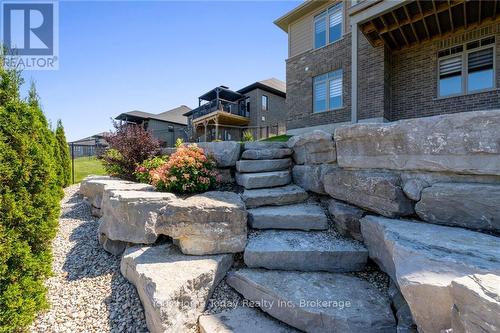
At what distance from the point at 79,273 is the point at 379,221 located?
12.2ft

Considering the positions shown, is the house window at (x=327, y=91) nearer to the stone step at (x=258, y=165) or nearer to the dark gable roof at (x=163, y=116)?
the stone step at (x=258, y=165)

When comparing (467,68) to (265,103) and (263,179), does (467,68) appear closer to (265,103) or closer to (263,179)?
(263,179)

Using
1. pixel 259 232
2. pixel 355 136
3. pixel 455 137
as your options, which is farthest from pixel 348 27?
pixel 259 232

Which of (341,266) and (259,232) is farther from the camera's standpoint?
(259,232)

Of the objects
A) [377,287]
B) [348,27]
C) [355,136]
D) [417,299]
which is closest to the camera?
[417,299]

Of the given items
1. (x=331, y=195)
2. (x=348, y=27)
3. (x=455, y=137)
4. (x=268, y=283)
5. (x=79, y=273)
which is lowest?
(x=79, y=273)

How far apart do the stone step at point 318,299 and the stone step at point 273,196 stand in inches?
42.5

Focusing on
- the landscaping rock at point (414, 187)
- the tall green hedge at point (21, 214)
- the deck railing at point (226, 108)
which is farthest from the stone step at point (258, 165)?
the deck railing at point (226, 108)

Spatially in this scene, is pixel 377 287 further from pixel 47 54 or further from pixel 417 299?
pixel 47 54

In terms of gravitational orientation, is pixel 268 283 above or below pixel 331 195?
below

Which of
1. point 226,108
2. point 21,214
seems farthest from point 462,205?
point 226,108

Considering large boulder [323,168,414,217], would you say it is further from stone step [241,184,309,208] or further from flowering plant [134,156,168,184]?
flowering plant [134,156,168,184]

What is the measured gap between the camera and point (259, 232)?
3.18 metres

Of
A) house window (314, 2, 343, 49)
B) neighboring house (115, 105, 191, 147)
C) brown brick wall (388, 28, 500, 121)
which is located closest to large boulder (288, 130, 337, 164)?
brown brick wall (388, 28, 500, 121)
